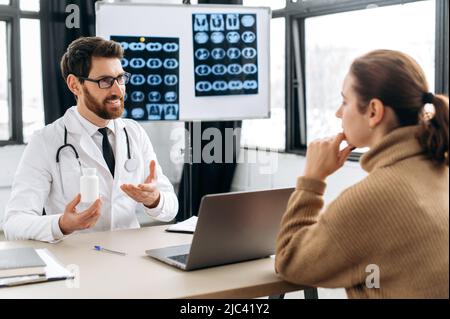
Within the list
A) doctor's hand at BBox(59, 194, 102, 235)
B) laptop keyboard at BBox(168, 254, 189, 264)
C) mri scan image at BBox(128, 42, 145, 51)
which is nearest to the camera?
laptop keyboard at BBox(168, 254, 189, 264)

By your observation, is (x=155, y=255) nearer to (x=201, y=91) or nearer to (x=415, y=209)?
(x=415, y=209)

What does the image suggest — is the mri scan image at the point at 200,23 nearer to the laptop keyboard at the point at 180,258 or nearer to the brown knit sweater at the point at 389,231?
the laptop keyboard at the point at 180,258

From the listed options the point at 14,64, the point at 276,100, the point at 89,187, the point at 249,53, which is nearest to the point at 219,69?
the point at 249,53

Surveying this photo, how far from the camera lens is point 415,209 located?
3.92 feet

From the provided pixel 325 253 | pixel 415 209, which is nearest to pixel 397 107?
pixel 415 209

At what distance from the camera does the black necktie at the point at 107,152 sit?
2.25 m

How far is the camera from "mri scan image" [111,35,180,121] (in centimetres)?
339

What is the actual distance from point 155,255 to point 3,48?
2928 mm

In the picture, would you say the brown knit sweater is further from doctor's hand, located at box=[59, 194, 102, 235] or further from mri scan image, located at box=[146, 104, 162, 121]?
mri scan image, located at box=[146, 104, 162, 121]

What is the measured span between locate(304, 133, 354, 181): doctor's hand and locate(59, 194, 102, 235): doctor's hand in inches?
25.8

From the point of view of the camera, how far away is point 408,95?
4.21 feet

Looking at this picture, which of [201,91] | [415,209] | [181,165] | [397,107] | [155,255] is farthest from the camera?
[181,165]

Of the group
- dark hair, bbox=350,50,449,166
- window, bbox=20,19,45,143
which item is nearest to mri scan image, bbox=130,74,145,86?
window, bbox=20,19,45,143
